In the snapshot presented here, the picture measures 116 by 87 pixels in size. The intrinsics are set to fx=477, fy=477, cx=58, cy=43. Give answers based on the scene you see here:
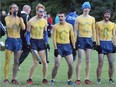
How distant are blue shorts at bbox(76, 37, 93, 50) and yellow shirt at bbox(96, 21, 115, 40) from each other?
1.15ft

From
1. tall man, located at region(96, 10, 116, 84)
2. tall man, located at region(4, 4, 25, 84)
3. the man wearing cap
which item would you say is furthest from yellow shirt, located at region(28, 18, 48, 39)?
tall man, located at region(96, 10, 116, 84)

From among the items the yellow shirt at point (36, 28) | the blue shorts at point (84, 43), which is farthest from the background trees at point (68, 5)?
the yellow shirt at point (36, 28)

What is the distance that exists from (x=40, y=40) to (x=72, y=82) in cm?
141

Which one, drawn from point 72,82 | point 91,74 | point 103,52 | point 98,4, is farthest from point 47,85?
point 98,4

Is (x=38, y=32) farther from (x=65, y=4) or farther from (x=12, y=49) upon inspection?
(x=65, y=4)

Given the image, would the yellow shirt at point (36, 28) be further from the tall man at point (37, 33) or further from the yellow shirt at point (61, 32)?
the yellow shirt at point (61, 32)

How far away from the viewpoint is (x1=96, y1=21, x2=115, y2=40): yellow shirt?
1282 centimetres

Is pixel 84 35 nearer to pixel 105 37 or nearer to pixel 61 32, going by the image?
pixel 105 37

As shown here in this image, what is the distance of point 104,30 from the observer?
12.8 m

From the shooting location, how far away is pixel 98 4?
47.2 metres

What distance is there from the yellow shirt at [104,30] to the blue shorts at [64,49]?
3.26ft

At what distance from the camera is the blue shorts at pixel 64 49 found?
12.4m

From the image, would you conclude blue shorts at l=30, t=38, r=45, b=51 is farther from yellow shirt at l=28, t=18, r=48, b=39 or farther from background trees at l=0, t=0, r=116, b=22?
background trees at l=0, t=0, r=116, b=22

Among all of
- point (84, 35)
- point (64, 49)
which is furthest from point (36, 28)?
point (84, 35)
